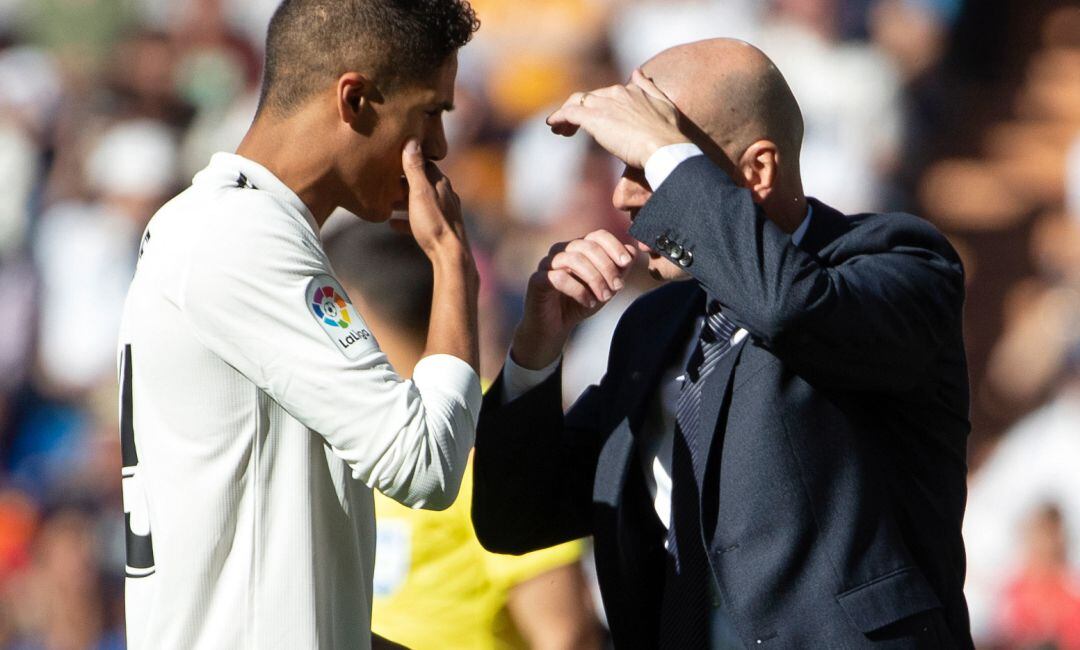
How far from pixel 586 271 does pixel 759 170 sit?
36 centimetres

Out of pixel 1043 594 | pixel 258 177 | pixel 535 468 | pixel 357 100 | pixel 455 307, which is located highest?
pixel 357 100

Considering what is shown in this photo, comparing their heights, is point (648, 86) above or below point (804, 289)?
above

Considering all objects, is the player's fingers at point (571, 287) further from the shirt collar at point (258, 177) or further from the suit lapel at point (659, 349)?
the shirt collar at point (258, 177)

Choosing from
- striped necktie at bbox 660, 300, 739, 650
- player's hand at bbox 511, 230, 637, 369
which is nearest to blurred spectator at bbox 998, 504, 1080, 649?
striped necktie at bbox 660, 300, 739, 650

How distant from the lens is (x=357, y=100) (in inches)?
82.9

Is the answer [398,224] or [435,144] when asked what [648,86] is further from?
[398,224]

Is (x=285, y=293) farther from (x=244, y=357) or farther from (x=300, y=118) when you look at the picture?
(x=300, y=118)

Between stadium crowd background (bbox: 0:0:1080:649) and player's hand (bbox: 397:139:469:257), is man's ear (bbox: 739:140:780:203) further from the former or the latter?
stadium crowd background (bbox: 0:0:1080:649)

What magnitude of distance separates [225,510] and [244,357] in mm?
212

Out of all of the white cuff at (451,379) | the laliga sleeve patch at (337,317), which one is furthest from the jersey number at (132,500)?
the white cuff at (451,379)

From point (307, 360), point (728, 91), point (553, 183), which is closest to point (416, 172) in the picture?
point (307, 360)

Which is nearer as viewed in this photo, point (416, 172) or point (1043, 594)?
point (416, 172)

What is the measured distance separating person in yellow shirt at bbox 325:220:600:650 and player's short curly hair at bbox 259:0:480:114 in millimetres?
946

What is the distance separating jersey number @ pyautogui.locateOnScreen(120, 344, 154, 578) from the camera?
1907 millimetres
